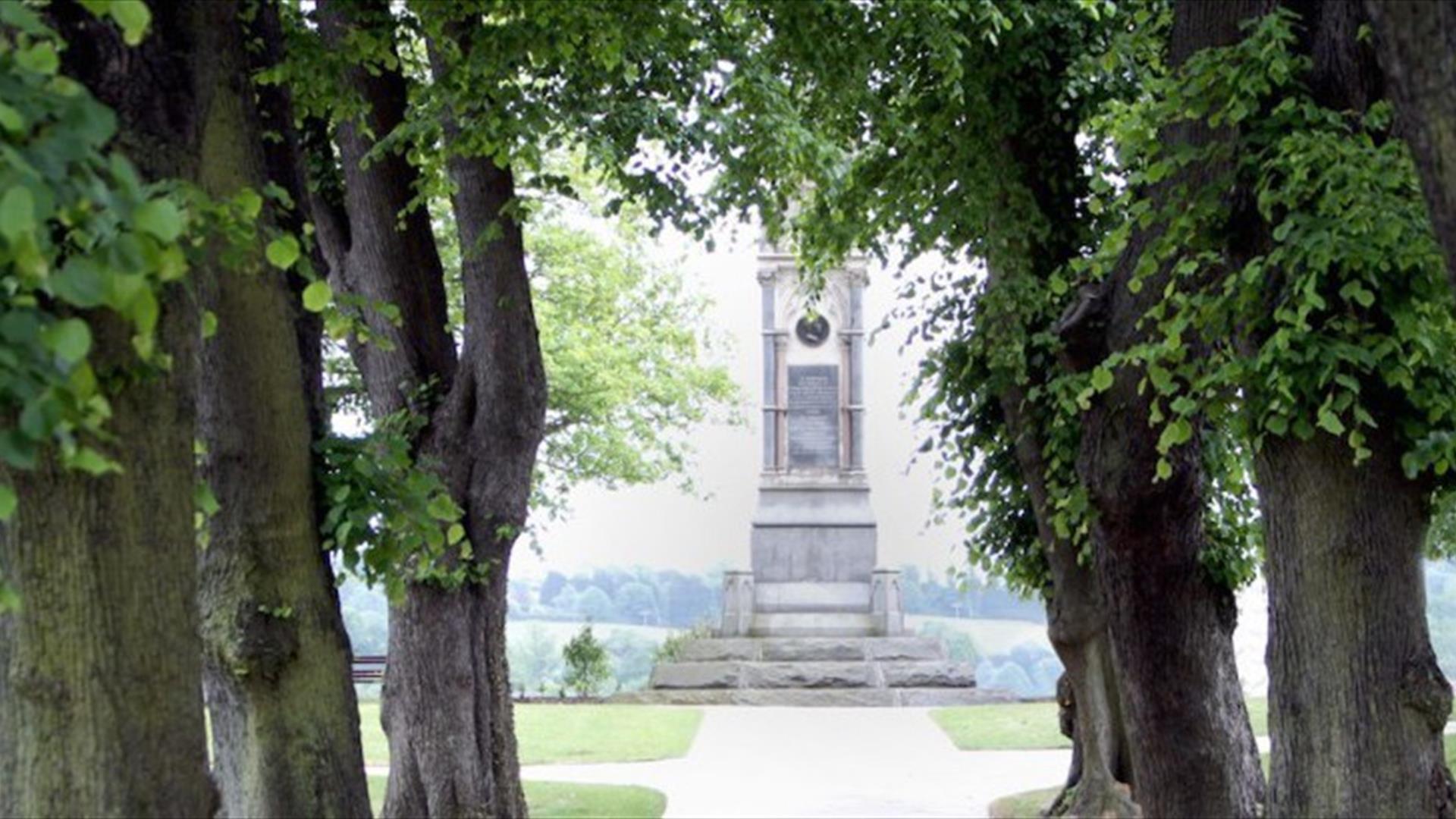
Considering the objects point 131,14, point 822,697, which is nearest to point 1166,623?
point 131,14

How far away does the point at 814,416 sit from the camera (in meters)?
37.2

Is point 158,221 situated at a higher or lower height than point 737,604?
lower

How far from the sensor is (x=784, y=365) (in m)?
37.0

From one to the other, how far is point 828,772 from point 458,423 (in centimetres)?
982

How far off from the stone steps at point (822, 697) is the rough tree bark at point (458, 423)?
700 inches

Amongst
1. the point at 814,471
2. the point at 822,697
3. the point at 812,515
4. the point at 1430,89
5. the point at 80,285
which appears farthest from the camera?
the point at 814,471

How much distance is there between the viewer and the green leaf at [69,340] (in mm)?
3336

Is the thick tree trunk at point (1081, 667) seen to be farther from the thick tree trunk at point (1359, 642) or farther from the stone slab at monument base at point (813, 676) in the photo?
the stone slab at monument base at point (813, 676)

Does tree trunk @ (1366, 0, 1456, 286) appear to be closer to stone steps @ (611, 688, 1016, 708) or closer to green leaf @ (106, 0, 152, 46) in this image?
green leaf @ (106, 0, 152, 46)

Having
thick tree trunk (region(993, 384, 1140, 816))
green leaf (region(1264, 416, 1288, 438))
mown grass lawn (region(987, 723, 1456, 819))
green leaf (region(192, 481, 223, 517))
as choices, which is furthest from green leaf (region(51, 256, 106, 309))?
mown grass lawn (region(987, 723, 1456, 819))

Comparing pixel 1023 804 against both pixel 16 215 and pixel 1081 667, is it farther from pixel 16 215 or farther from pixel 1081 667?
pixel 16 215

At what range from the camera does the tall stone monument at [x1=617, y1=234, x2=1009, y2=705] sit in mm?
33531

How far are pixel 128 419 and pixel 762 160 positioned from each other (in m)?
8.51

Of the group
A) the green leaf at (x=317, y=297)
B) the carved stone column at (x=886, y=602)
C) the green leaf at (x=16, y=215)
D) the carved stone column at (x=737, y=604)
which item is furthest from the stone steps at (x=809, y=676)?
the green leaf at (x=16, y=215)
